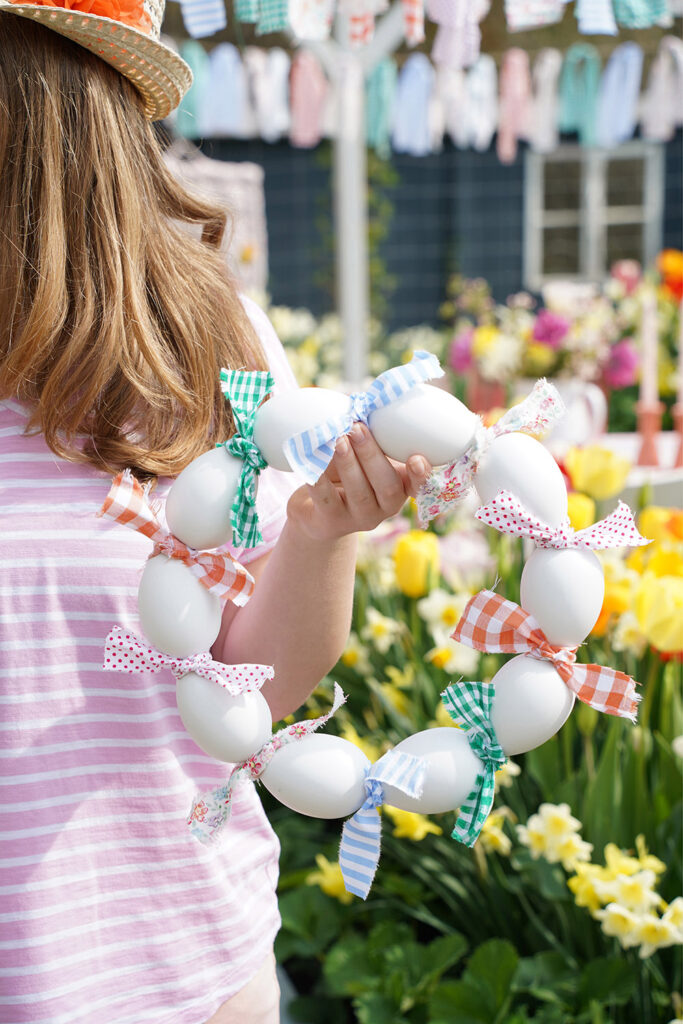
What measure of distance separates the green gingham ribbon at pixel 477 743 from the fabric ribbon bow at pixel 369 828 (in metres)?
0.05

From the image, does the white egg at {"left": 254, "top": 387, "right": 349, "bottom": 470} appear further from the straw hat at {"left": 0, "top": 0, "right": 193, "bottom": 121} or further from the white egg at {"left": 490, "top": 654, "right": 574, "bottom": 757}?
the straw hat at {"left": 0, "top": 0, "right": 193, "bottom": 121}

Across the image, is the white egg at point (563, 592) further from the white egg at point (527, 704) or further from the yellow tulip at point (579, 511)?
the yellow tulip at point (579, 511)

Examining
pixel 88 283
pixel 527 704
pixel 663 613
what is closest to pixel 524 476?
pixel 527 704

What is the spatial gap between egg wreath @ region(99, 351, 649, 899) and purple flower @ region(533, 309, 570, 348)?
9.73ft

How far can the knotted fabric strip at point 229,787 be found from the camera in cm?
76

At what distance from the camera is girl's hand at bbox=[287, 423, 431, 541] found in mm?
709

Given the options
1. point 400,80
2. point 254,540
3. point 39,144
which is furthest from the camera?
point 400,80

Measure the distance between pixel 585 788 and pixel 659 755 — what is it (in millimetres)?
110

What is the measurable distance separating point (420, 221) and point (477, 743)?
7958mm

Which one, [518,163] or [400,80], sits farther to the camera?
[518,163]

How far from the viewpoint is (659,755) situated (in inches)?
52.6

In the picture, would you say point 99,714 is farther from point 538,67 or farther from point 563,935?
point 538,67

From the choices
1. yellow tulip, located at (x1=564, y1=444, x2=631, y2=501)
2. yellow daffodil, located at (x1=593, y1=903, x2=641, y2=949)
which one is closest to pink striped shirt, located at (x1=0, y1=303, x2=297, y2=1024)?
yellow daffodil, located at (x1=593, y1=903, x2=641, y2=949)

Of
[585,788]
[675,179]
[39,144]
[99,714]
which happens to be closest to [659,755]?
[585,788]
